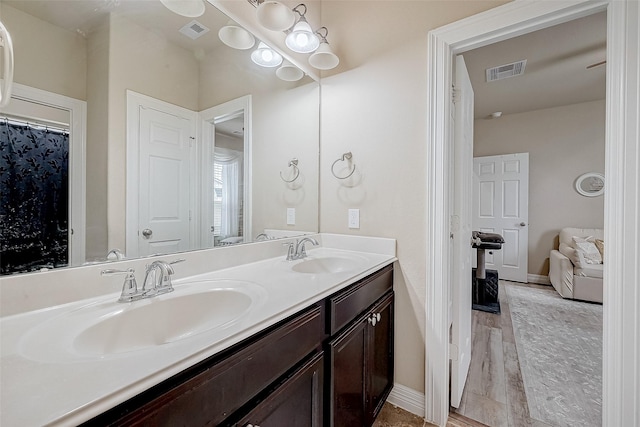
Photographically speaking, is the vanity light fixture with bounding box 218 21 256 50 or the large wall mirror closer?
the large wall mirror

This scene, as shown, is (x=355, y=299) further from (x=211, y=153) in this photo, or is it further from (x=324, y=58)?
(x=324, y=58)

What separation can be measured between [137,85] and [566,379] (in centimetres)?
297

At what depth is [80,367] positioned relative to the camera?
0.50 meters

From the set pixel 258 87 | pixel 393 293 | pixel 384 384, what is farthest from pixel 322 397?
pixel 258 87

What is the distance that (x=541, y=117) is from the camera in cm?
417

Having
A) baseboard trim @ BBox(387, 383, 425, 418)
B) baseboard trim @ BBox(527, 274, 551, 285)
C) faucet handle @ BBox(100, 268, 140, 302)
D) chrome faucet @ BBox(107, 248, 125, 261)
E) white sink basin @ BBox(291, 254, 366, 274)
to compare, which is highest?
chrome faucet @ BBox(107, 248, 125, 261)

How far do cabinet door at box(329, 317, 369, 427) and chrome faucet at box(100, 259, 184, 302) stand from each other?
0.64 metres

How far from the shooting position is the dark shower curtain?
76 cm

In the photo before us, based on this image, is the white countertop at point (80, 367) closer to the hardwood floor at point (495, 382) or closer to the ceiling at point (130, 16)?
the ceiling at point (130, 16)

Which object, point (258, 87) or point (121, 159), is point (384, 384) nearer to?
point (121, 159)

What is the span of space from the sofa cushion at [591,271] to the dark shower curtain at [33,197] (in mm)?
4602

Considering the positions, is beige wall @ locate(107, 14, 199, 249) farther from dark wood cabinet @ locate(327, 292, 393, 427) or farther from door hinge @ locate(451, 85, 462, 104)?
door hinge @ locate(451, 85, 462, 104)

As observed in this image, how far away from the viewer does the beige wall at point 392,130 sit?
60.5 inches

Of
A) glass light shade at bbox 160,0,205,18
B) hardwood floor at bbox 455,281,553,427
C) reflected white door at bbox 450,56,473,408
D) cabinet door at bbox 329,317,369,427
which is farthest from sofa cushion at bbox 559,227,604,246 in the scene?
glass light shade at bbox 160,0,205,18
